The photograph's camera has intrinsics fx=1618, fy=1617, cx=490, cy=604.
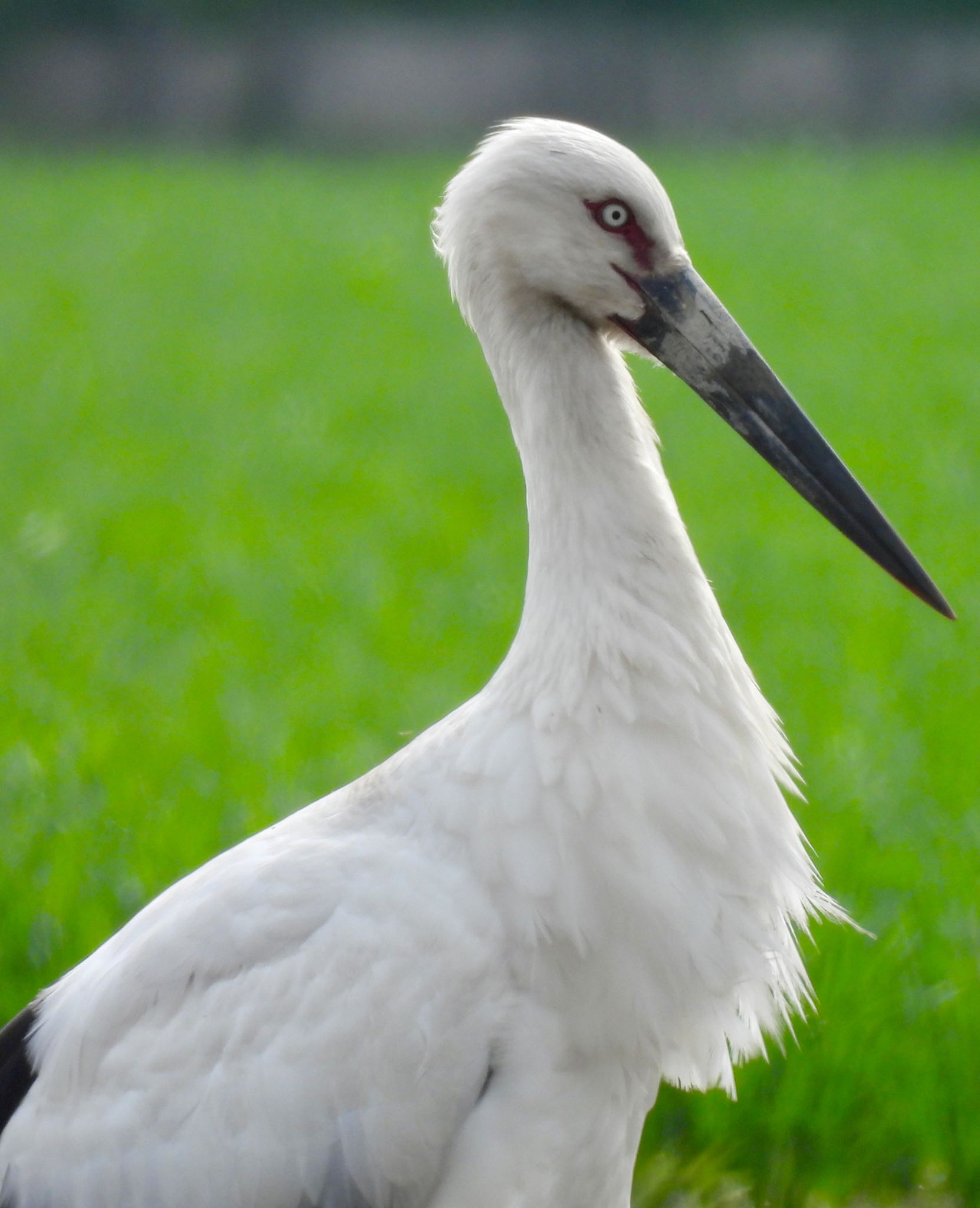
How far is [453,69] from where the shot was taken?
25562 mm

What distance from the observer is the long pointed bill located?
2256mm

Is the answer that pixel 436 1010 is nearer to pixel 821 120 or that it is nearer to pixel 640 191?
pixel 640 191

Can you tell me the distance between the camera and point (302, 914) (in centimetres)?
212

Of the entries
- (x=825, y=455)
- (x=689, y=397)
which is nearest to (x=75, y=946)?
(x=825, y=455)

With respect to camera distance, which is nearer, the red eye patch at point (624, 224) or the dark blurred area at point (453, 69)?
the red eye patch at point (624, 224)

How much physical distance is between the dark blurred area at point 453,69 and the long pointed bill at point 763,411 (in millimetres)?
23141

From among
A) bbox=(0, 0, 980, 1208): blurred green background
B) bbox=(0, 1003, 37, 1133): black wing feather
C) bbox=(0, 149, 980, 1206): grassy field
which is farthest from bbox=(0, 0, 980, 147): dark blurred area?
bbox=(0, 1003, 37, 1133): black wing feather

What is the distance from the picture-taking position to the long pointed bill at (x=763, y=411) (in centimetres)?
226

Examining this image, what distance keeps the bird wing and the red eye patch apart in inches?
33.1

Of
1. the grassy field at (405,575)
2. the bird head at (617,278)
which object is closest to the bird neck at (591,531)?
the bird head at (617,278)

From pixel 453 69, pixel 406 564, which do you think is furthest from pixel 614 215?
pixel 453 69

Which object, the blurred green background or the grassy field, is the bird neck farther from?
the grassy field

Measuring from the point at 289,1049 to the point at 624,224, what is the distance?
3.84ft

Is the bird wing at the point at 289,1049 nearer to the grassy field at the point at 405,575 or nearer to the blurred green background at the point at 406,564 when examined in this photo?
the blurred green background at the point at 406,564
